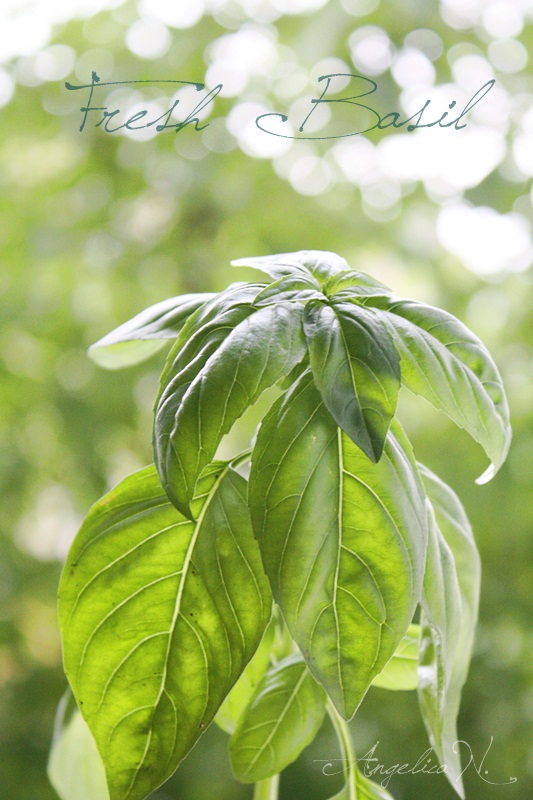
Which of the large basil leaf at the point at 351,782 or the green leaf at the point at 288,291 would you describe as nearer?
the green leaf at the point at 288,291

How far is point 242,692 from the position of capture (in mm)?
438

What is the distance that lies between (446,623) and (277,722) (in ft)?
0.36

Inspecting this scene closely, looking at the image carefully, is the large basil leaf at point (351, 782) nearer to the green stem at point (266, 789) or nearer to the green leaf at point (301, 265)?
the green stem at point (266, 789)

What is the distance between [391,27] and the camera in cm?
104

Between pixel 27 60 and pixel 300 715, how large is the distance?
1.11 m

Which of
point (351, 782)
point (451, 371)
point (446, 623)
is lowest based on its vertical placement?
point (351, 782)

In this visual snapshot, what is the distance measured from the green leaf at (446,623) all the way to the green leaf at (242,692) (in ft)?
0.34

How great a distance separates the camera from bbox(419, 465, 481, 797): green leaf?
33 centimetres

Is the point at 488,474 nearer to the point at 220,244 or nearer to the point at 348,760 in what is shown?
the point at 348,760

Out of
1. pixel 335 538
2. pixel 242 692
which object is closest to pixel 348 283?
pixel 335 538

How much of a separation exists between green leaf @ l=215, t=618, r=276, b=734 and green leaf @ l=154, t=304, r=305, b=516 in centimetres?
20

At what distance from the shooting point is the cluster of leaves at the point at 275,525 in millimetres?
273

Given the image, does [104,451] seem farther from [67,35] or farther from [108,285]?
[67,35]

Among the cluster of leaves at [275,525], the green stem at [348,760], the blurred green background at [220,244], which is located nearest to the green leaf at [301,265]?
the cluster of leaves at [275,525]
